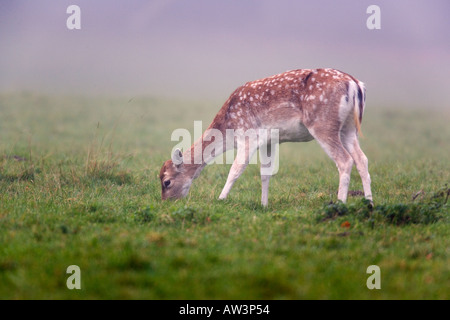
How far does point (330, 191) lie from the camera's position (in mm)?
8383

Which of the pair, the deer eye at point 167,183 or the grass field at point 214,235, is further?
the deer eye at point 167,183

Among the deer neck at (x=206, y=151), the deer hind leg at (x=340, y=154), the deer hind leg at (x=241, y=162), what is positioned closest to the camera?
the deer hind leg at (x=340, y=154)

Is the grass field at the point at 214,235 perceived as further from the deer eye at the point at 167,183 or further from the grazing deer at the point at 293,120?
the grazing deer at the point at 293,120

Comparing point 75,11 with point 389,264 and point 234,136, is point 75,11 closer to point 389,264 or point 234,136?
point 234,136

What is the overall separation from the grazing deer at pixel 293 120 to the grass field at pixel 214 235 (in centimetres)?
39

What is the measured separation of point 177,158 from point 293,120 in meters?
1.85

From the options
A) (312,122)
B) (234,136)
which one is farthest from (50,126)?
(312,122)

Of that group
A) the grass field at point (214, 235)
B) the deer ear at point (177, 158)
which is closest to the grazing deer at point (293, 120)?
the deer ear at point (177, 158)

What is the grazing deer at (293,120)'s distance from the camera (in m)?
7.20

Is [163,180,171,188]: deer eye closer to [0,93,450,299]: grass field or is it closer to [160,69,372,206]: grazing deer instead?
[160,69,372,206]: grazing deer

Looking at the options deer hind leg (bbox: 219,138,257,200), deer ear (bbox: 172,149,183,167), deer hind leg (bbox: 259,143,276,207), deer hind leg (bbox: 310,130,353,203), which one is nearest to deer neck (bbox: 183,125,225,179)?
deer ear (bbox: 172,149,183,167)

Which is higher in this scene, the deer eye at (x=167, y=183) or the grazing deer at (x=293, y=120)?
the grazing deer at (x=293, y=120)

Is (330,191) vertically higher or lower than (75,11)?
lower

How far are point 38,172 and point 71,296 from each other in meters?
5.61
